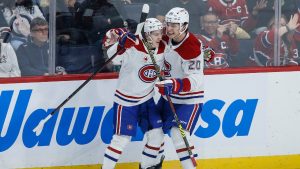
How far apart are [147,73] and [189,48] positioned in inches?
13.4

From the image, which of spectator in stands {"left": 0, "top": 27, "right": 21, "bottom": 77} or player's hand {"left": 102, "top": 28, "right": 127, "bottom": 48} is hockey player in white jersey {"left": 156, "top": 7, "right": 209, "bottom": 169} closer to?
player's hand {"left": 102, "top": 28, "right": 127, "bottom": 48}

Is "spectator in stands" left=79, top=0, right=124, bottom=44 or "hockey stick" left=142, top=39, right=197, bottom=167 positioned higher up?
"spectator in stands" left=79, top=0, right=124, bottom=44

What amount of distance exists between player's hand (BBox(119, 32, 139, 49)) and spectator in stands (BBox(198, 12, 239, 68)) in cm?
71

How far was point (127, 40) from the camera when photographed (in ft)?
19.6

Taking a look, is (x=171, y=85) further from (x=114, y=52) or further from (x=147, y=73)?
(x=114, y=52)

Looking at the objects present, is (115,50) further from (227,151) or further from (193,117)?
(227,151)

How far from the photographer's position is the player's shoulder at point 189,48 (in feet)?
19.5

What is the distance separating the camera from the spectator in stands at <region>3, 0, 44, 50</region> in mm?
6242

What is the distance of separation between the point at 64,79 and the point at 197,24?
3.29ft

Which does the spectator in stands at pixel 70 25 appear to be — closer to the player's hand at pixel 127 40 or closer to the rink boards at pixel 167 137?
the rink boards at pixel 167 137

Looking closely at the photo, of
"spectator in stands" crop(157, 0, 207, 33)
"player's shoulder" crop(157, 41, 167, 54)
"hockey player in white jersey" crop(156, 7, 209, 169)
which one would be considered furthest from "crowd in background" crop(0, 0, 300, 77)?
"hockey player in white jersey" crop(156, 7, 209, 169)

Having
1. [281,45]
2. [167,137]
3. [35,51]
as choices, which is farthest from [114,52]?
[281,45]

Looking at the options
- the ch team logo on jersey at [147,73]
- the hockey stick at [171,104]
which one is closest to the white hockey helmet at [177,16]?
the hockey stick at [171,104]

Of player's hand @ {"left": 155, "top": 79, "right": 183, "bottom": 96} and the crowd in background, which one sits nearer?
player's hand @ {"left": 155, "top": 79, "right": 183, "bottom": 96}
